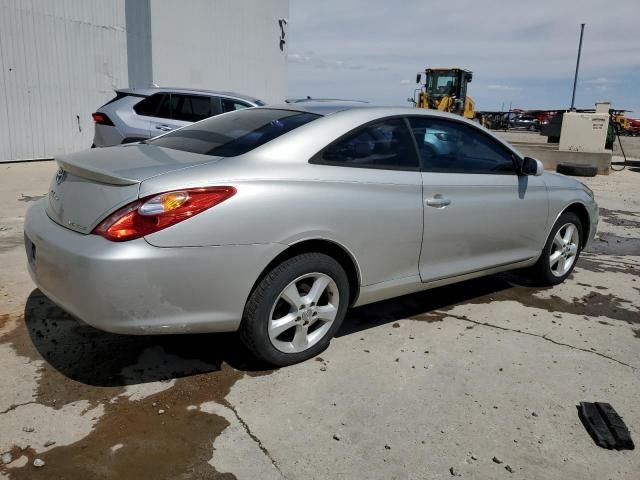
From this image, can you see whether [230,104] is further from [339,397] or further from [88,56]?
[339,397]

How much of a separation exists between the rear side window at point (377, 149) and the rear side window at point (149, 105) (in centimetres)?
566

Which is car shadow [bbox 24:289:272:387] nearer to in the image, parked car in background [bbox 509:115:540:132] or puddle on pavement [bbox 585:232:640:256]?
puddle on pavement [bbox 585:232:640:256]

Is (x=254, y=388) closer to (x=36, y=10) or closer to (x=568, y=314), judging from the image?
(x=568, y=314)

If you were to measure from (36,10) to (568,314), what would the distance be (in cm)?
1207

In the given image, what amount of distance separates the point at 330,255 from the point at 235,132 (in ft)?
3.22

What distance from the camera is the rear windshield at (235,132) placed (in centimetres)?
311

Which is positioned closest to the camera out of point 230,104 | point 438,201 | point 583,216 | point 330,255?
point 330,255

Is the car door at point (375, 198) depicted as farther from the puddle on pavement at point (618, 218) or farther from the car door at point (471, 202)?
the puddle on pavement at point (618, 218)

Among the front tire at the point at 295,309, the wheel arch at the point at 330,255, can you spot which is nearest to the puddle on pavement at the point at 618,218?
the wheel arch at the point at 330,255

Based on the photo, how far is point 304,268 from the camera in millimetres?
2982

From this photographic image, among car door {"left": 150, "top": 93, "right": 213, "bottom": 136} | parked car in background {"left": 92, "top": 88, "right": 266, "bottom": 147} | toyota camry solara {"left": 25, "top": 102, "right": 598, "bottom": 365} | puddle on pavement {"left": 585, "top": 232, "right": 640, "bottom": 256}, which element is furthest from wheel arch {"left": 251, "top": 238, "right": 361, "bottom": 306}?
car door {"left": 150, "top": 93, "right": 213, "bottom": 136}

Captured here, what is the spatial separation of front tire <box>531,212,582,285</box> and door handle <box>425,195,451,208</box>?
1.50m

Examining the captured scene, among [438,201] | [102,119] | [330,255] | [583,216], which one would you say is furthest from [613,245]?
[102,119]

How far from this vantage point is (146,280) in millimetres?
2502
